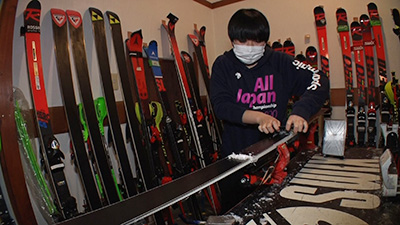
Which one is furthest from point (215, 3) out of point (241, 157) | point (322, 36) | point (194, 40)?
point (241, 157)

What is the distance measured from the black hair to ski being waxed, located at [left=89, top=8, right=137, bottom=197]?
1.19m

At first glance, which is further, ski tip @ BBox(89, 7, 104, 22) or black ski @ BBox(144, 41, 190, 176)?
black ski @ BBox(144, 41, 190, 176)

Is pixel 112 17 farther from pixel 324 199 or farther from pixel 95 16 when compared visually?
pixel 324 199

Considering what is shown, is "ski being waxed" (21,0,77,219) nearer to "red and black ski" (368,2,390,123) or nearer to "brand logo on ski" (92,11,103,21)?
"brand logo on ski" (92,11,103,21)

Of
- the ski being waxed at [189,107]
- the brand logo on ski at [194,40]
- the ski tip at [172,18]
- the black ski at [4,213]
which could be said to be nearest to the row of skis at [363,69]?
the brand logo on ski at [194,40]

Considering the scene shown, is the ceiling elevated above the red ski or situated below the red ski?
above

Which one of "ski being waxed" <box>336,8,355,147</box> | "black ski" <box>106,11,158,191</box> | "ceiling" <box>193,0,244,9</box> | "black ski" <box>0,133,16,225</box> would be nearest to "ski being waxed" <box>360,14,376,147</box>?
"ski being waxed" <box>336,8,355,147</box>

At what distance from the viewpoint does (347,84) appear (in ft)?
9.92

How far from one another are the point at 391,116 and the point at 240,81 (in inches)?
85.7

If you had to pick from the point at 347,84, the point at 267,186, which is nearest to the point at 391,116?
Answer: the point at 347,84

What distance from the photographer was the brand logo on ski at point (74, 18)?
2.02 meters

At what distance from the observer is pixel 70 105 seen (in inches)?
74.6

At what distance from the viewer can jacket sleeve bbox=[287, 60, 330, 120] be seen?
1.28m

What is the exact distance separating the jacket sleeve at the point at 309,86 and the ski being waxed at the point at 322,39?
1901mm
